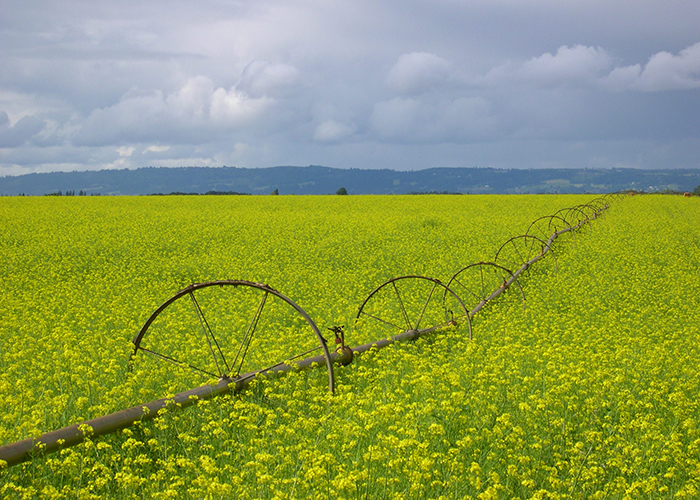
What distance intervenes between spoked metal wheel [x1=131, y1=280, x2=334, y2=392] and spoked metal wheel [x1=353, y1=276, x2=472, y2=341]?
35.2 inches

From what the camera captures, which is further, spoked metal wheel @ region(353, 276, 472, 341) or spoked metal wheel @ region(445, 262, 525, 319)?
spoked metal wheel @ region(445, 262, 525, 319)

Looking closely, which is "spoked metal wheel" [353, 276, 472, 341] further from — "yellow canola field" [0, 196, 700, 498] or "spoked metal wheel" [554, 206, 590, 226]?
"spoked metal wheel" [554, 206, 590, 226]

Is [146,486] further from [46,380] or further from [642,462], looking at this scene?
[642,462]

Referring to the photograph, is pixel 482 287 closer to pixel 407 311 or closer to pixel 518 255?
pixel 407 311

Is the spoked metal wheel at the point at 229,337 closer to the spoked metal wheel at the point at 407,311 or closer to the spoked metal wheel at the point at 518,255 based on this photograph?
the spoked metal wheel at the point at 407,311

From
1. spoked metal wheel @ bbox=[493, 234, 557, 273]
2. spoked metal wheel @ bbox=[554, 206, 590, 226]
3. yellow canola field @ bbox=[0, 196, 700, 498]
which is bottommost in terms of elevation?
yellow canola field @ bbox=[0, 196, 700, 498]

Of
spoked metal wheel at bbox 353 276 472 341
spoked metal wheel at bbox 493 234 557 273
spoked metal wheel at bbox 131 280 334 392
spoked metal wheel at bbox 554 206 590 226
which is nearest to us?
spoked metal wheel at bbox 131 280 334 392

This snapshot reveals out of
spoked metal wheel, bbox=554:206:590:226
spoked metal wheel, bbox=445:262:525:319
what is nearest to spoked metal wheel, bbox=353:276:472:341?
spoked metal wheel, bbox=445:262:525:319

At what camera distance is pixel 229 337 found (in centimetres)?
708

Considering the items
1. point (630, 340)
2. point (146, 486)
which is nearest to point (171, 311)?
point (146, 486)

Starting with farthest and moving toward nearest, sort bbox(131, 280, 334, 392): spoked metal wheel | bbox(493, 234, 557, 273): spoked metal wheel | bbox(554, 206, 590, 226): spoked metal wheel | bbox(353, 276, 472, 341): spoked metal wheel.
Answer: bbox(554, 206, 590, 226): spoked metal wheel → bbox(493, 234, 557, 273): spoked metal wheel → bbox(353, 276, 472, 341): spoked metal wheel → bbox(131, 280, 334, 392): spoked metal wheel

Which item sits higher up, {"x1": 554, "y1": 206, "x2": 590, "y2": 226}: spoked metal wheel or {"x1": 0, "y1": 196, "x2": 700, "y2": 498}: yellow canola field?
{"x1": 554, "y1": 206, "x2": 590, "y2": 226}: spoked metal wheel

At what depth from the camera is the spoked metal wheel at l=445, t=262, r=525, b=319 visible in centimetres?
973

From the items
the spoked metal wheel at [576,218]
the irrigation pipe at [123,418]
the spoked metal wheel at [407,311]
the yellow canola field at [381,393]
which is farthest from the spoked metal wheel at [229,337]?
the spoked metal wheel at [576,218]
